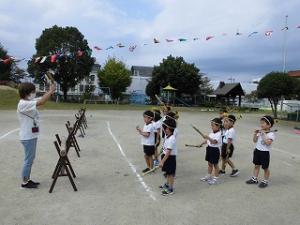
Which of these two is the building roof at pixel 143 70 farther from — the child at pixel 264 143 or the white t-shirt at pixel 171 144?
the white t-shirt at pixel 171 144

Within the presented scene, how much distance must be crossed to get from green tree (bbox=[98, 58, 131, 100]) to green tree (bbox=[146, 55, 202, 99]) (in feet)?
16.4

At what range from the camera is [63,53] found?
168 feet

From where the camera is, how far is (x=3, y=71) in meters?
67.1

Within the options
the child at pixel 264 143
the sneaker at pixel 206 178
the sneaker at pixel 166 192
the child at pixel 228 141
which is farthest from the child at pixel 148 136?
the child at pixel 264 143

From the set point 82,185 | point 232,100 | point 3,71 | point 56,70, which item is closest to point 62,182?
point 82,185

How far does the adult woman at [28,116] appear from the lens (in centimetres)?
670

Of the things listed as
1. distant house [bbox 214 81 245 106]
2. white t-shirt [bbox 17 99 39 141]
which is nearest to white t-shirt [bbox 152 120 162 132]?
white t-shirt [bbox 17 99 39 141]

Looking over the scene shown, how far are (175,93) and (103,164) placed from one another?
4612 cm

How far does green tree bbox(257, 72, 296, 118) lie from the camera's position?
2892 cm

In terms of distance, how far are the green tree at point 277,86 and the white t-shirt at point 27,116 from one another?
25.0 m

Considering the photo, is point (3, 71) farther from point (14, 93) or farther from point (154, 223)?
point (154, 223)

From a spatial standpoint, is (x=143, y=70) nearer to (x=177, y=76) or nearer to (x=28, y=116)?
(x=177, y=76)

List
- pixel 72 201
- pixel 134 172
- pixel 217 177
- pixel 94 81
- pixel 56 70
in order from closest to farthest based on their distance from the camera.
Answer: pixel 72 201, pixel 217 177, pixel 134 172, pixel 56 70, pixel 94 81

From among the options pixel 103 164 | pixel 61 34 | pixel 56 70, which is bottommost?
pixel 103 164
